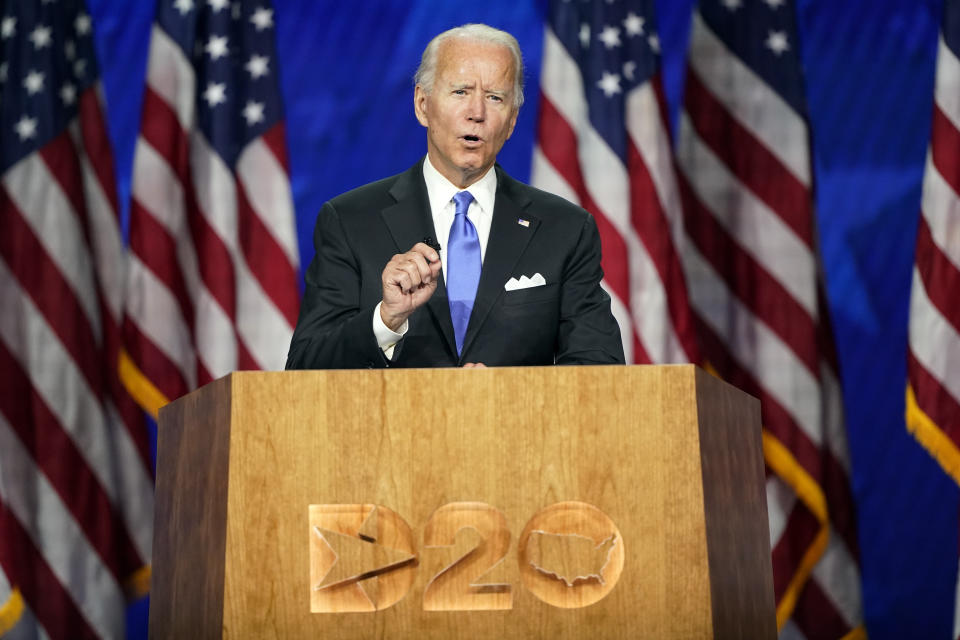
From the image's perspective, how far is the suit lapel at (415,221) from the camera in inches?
84.5

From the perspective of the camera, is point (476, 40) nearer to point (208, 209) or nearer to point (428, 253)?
point (428, 253)

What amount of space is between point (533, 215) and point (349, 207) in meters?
0.38

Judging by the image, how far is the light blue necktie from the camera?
2217mm

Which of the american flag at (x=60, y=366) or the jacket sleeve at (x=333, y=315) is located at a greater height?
the american flag at (x=60, y=366)

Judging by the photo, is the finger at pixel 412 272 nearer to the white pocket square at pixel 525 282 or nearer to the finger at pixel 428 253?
the finger at pixel 428 253

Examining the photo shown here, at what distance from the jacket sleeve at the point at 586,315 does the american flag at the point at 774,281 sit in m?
2.14

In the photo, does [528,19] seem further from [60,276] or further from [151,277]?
[60,276]

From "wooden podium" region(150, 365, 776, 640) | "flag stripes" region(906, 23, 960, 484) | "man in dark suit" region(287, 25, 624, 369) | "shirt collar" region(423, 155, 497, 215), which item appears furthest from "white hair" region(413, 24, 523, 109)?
"flag stripes" region(906, 23, 960, 484)

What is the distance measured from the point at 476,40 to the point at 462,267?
1.50 feet

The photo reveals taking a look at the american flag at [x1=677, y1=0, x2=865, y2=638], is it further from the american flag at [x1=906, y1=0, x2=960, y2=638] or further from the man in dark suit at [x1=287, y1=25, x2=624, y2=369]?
the man in dark suit at [x1=287, y1=25, x2=624, y2=369]

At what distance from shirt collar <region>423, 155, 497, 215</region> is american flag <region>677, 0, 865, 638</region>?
2242 mm

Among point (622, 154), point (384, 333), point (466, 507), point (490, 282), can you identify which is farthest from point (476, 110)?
point (622, 154)

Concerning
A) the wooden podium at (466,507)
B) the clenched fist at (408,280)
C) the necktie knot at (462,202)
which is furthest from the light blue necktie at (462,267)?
the wooden podium at (466,507)

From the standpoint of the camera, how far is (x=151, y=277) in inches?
169
